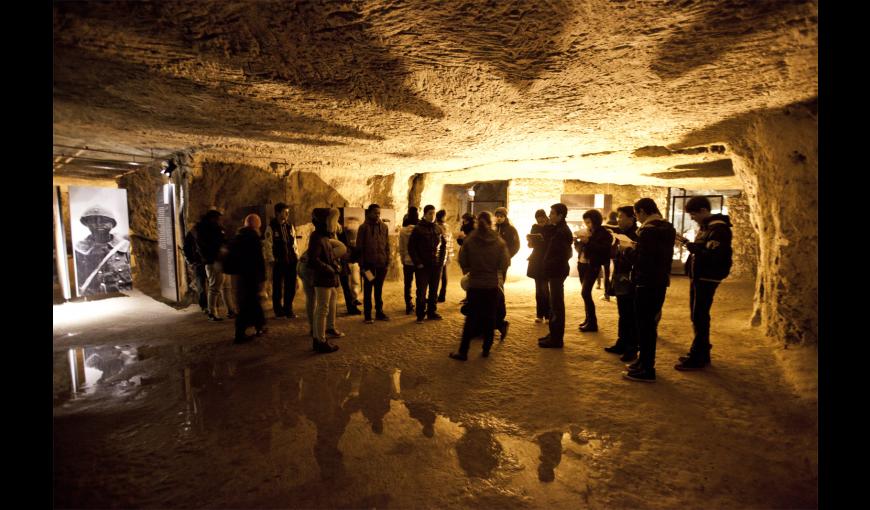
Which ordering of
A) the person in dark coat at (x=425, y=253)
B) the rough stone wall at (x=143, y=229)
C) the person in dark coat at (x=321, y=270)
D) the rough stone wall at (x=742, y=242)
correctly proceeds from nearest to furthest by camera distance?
the person in dark coat at (x=321, y=270)
the person in dark coat at (x=425, y=253)
the rough stone wall at (x=143, y=229)
the rough stone wall at (x=742, y=242)

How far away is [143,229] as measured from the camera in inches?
365

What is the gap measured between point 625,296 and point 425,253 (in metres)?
2.86

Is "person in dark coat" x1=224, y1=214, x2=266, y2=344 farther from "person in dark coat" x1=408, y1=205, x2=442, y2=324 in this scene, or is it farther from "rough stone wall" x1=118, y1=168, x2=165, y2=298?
"rough stone wall" x1=118, y1=168, x2=165, y2=298

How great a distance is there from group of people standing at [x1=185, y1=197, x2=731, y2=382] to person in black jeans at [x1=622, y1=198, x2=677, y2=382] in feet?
0.03

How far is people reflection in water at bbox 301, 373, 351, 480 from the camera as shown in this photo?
243 cm

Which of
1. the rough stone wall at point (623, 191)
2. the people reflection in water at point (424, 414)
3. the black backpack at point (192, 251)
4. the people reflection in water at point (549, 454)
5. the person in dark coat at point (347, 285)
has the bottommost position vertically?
the people reflection in water at point (549, 454)

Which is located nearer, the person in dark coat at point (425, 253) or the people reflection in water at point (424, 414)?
the people reflection in water at point (424, 414)

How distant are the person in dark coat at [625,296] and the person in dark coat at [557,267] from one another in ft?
1.96

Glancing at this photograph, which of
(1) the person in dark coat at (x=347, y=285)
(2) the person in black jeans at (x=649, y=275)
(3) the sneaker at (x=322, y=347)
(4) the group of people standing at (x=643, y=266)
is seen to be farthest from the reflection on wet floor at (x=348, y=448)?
(1) the person in dark coat at (x=347, y=285)

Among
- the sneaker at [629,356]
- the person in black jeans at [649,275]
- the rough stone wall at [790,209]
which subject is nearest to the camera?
the person in black jeans at [649,275]

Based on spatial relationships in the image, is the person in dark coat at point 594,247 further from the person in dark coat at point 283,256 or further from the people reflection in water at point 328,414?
the person in dark coat at point 283,256

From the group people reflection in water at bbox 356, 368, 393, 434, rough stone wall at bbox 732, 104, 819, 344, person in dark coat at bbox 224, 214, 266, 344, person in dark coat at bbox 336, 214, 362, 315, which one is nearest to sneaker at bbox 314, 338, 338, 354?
people reflection in water at bbox 356, 368, 393, 434

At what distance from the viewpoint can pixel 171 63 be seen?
296 centimetres

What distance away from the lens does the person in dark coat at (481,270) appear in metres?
4.17
